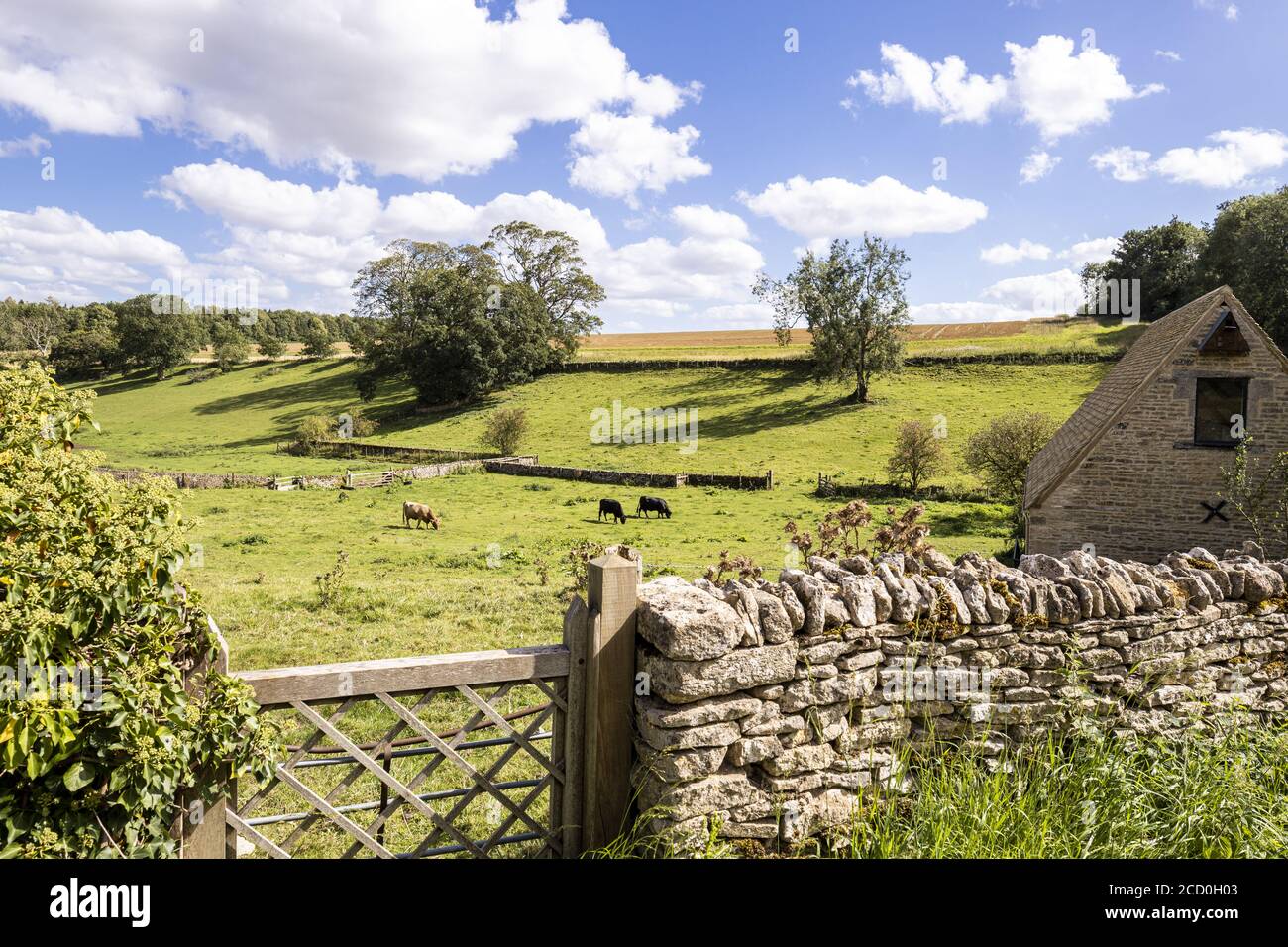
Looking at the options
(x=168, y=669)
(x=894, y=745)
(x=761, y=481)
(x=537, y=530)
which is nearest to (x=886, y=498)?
(x=761, y=481)

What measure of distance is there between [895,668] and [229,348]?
101056 mm

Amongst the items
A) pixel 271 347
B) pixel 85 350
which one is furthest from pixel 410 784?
pixel 85 350

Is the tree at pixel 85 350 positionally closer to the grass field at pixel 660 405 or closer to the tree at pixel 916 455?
the grass field at pixel 660 405

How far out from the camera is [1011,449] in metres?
32.7

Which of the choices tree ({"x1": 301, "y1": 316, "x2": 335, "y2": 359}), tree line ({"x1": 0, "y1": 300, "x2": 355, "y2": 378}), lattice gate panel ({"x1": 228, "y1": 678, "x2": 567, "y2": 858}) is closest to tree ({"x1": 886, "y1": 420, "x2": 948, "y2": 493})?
lattice gate panel ({"x1": 228, "y1": 678, "x2": 567, "y2": 858})

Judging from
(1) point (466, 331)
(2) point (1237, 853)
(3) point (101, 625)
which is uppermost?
(1) point (466, 331)

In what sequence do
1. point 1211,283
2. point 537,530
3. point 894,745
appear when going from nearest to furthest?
point 894,745 < point 537,530 < point 1211,283

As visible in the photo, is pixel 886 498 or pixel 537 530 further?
pixel 886 498

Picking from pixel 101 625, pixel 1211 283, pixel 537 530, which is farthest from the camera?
pixel 1211 283

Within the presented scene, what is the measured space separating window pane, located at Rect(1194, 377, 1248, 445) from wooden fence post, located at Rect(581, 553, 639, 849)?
60.3 feet

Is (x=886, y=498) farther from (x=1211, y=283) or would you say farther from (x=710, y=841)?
(x=1211, y=283)

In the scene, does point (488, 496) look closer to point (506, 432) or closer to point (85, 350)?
point (506, 432)
